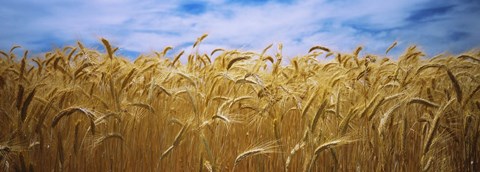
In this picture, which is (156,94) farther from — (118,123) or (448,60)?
(448,60)

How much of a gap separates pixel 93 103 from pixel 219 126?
3.24 ft

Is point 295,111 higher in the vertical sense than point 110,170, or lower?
higher

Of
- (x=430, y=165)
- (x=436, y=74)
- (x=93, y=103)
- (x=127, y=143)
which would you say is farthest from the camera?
(x=436, y=74)

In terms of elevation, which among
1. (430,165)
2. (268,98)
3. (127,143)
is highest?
(268,98)

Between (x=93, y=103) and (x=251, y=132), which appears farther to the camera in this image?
(x=93, y=103)

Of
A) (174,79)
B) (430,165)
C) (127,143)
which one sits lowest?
(430,165)

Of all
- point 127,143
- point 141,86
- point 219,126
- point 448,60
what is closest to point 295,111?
point 219,126

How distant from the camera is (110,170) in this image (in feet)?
7.60

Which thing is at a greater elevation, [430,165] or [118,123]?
[118,123]

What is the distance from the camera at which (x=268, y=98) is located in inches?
93.0

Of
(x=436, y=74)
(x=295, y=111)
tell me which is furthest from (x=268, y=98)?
(x=436, y=74)

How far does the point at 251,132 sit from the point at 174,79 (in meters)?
0.96

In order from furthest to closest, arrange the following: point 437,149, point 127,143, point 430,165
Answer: point 127,143, point 437,149, point 430,165

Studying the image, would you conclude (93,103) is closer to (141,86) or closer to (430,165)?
(141,86)
